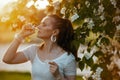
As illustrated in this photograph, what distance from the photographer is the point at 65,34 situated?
5.25m

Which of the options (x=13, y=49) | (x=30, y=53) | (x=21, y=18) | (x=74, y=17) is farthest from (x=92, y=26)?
(x=21, y=18)

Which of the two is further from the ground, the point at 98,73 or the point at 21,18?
the point at 21,18

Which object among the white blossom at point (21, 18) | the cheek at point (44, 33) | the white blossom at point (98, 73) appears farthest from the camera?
the white blossom at point (21, 18)

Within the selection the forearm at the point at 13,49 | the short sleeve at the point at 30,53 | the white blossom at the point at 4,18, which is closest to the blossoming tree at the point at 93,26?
the short sleeve at the point at 30,53

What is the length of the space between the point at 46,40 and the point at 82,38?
329 millimetres

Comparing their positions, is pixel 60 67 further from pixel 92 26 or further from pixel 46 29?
pixel 92 26

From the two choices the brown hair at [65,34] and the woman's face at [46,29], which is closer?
the woman's face at [46,29]

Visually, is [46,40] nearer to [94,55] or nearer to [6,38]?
[94,55]

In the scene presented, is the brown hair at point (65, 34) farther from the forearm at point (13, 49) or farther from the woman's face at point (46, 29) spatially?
the forearm at point (13, 49)

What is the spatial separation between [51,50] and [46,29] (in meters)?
0.22

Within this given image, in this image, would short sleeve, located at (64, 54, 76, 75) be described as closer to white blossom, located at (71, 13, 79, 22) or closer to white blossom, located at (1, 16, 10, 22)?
white blossom, located at (71, 13, 79, 22)

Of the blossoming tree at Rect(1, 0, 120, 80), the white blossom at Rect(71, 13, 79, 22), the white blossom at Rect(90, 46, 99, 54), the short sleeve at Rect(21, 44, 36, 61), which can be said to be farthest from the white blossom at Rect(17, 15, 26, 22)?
the white blossom at Rect(90, 46, 99, 54)

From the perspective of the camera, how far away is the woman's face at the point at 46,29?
5121 millimetres

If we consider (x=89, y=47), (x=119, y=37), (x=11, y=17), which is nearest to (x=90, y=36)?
(x=89, y=47)
